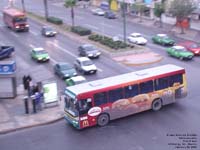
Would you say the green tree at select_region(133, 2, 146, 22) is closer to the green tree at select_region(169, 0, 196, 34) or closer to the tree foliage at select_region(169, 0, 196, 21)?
the green tree at select_region(169, 0, 196, 34)

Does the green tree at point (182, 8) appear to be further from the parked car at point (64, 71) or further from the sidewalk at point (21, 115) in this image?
the sidewalk at point (21, 115)

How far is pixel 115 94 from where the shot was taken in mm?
28859

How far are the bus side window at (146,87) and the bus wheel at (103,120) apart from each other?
334 cm

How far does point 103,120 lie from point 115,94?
6.51 feet

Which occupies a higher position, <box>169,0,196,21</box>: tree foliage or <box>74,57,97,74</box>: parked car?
<box>169,0,196,21</box>: tree foliage

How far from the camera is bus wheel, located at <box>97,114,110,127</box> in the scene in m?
28.5

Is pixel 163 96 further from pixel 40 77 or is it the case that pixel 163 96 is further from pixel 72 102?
pixel 40 77

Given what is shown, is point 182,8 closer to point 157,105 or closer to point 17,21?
point 17,21

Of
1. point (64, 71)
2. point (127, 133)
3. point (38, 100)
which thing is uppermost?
point (38, 100)

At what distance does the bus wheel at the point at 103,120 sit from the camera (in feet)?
93.5

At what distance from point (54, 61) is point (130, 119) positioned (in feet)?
69.1

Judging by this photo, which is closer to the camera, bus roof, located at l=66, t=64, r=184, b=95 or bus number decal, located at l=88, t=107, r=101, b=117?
bus number decal, located at l=88, t=107, r=101, b=117

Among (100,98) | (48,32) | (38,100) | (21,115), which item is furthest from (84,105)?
(48,32)

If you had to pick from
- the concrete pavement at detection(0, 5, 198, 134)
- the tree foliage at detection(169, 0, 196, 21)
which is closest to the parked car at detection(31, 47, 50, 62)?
the concrete pavement at detection(0, 5, 198, 134)
